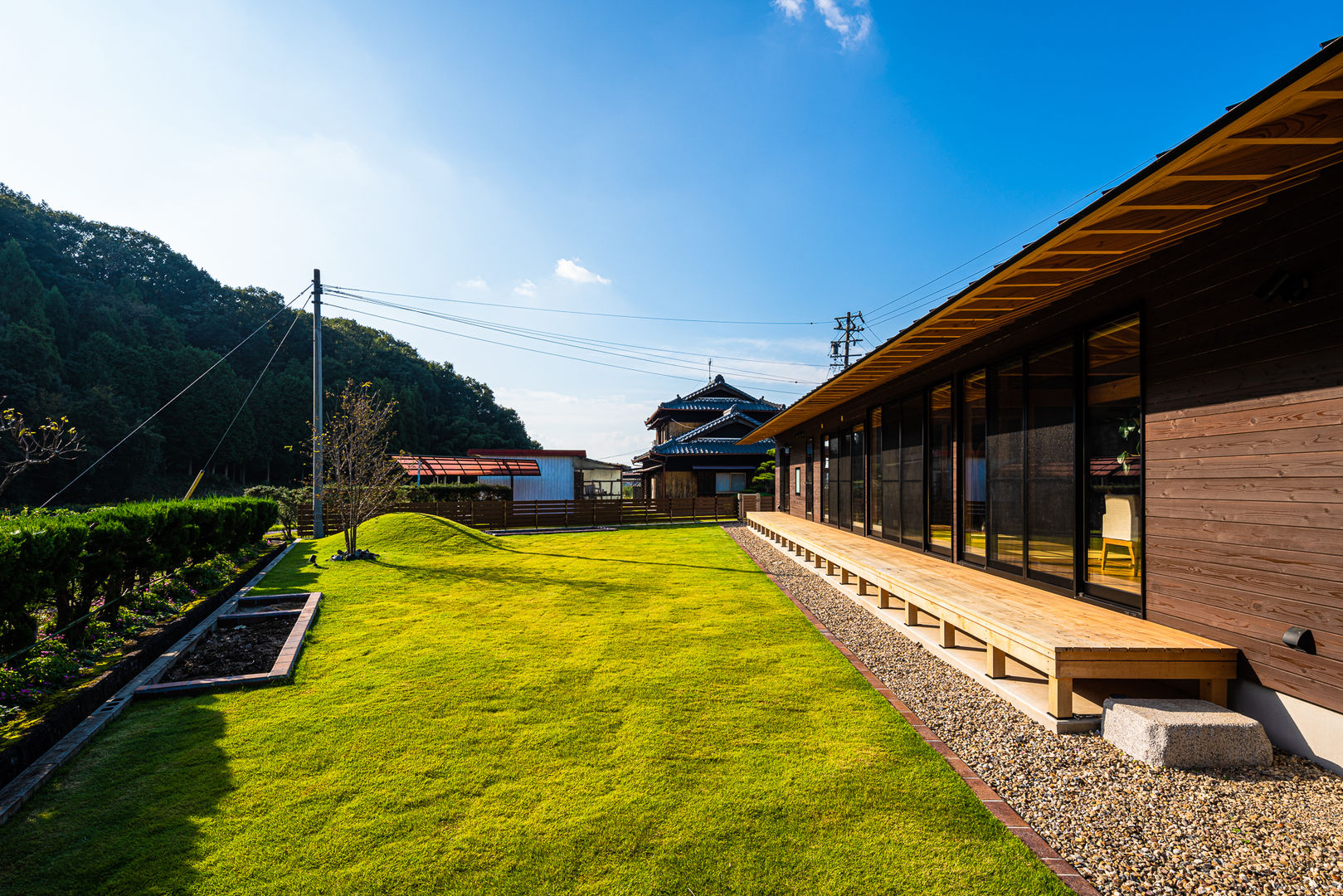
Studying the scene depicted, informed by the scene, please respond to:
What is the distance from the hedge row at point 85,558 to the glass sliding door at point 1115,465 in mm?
7733

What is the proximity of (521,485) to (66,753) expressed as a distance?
79.5 ft

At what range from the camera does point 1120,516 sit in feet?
13.5

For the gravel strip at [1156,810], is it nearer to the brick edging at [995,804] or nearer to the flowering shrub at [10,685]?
the brick edging at [995,804]

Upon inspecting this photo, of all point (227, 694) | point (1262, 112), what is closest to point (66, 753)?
point (227, 694)

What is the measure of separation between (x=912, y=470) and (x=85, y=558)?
896cm

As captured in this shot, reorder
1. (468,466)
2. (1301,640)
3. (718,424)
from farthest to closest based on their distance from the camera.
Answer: (718,424)
(468,466)
(1301,640)

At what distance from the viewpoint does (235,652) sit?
5172 mm

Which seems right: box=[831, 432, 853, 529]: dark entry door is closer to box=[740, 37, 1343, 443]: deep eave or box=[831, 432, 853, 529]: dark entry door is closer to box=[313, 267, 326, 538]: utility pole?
box=[740, 37, 1343, 443]: deep eave

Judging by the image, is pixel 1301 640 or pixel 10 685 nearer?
pixel 1301 640

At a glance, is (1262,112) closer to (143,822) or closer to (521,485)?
(143,822)

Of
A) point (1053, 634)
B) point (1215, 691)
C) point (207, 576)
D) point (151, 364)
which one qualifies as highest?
point (151, 364)

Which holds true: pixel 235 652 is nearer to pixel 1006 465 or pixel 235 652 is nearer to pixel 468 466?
pixel 1006 465

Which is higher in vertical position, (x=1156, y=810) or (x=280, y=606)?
(x=1156, y=810)

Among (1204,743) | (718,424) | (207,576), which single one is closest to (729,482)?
(718,424)
